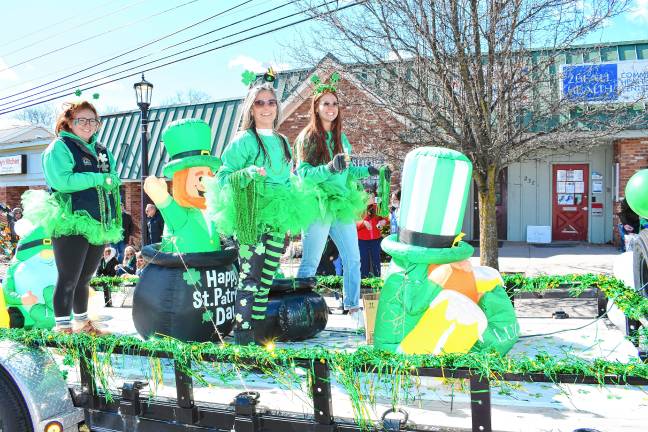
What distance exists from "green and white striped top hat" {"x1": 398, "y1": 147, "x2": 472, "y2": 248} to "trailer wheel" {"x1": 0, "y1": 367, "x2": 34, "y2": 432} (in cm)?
187

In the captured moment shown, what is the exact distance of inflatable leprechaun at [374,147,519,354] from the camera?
2.58 meters

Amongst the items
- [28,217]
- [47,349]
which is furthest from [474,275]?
[28,217]

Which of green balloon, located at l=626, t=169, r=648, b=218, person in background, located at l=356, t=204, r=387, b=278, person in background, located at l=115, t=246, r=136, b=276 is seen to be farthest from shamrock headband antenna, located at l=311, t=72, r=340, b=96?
person in background, located at l=115, t=246, r=136, b=276

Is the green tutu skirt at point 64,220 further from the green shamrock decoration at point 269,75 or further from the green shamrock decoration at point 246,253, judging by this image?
the green shamrock decoration at point 269,75

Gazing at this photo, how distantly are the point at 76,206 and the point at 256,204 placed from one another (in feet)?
4.06

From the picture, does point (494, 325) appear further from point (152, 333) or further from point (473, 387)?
point (152, 333)

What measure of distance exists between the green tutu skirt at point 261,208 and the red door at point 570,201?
44.0 feet

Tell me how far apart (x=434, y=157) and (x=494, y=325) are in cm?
87

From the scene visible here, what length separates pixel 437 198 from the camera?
9.07 feet

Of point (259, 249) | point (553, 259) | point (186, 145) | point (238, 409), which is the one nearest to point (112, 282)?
point (186, 145)

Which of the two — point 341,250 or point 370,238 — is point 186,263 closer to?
point 341,250

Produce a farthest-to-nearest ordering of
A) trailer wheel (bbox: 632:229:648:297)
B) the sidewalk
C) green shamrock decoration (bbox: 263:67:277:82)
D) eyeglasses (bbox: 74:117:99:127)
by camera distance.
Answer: the sidewalk → eyeglasses (bbox: 74:117:99:127) → green shamrock decoration (bbox: 263:67:277:82) → trailer wheel (bbox: 632:229:648:297)

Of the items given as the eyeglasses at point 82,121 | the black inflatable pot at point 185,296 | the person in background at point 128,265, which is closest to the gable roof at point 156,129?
the person in background at point 128,265

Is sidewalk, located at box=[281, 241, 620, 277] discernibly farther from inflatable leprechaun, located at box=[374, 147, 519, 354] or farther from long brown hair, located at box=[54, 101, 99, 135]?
inflatable leprechaun, located at box=[374, 147, 519, 354]
